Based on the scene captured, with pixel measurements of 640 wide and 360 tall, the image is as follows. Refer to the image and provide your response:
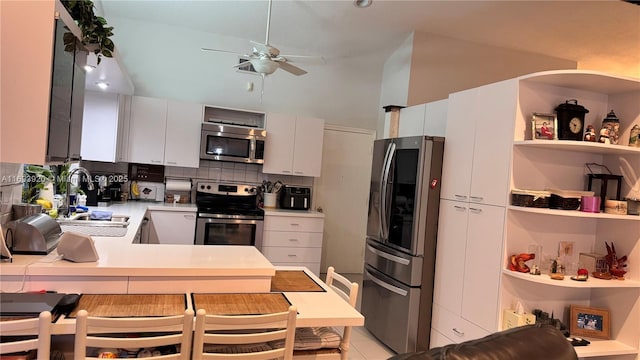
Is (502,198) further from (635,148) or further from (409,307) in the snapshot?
(409,307)

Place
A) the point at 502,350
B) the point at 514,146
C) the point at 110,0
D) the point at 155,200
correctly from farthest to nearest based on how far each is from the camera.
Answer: the point at 155,200 < the point at 110,0 < the point at 514,146 < the point at 502,350

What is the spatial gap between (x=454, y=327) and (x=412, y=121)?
2.02 meters

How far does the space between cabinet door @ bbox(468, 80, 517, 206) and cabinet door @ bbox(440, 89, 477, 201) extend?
0.06 m

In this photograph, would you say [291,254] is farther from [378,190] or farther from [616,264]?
[616,264]

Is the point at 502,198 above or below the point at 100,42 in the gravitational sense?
below

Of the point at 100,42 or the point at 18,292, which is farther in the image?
the point at 100,42

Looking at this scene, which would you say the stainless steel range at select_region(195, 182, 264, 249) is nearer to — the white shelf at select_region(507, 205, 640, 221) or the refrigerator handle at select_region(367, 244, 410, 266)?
the refrigerator handle at select_region(367, 244, 410, 266)

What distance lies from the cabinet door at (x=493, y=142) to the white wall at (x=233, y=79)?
9.47ft

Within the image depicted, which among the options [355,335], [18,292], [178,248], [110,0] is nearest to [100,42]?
[178,248]

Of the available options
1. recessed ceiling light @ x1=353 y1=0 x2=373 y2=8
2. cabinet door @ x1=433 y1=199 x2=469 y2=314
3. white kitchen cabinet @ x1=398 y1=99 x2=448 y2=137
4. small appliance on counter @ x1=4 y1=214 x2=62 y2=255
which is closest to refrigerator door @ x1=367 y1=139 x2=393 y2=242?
white kitchen cabinet @ x1=398 y1=99 x2=448 y2=137

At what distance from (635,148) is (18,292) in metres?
3.29

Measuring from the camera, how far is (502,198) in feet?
8.96

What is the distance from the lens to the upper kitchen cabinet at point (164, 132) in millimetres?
4727

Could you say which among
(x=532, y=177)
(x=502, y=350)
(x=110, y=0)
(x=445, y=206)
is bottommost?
(x=502, y=350)
